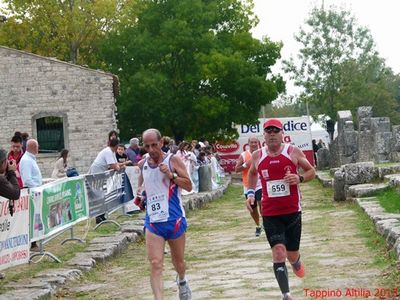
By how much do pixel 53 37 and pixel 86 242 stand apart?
46.3m

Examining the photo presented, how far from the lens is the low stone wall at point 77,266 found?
11227mm

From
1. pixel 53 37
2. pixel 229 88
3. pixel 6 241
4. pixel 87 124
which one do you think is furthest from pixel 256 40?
pixel 6 241

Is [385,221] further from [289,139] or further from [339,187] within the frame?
[289,139]

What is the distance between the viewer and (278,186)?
9820 millimetres

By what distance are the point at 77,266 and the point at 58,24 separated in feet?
157

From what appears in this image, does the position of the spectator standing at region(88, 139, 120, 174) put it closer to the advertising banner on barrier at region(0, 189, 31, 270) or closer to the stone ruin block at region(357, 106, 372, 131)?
the advertising banner on barrier at region(0, 189, 31, 270)

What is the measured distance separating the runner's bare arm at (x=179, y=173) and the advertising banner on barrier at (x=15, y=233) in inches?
109

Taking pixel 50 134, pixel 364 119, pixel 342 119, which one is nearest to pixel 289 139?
pixel 342 119

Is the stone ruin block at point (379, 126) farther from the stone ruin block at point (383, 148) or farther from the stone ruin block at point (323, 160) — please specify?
the stone ruin block at point (323, 160)

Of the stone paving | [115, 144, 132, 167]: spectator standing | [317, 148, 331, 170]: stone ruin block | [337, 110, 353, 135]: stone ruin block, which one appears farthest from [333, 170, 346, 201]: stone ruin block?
[317, 148, 331, 170]: stone ruin block

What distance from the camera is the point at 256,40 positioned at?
178 feet

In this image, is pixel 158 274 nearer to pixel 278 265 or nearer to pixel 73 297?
pixel 278 265

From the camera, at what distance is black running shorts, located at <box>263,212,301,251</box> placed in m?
9.80

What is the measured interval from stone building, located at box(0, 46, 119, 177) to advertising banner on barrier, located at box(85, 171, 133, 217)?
55.9 ft
